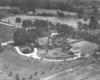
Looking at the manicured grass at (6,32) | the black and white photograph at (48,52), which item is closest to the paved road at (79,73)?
the black and white photograph at (48,52)

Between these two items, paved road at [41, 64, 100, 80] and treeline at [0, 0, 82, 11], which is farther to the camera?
treeline at [0, 0, 82, 11]

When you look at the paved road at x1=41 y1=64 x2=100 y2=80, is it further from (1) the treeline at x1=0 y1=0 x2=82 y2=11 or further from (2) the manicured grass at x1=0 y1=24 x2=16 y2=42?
(1) the treeline at x1=0 y1=0 x2=82 y2=11

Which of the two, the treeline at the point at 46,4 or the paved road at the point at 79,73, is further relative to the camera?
the treeline at the point at 46,4

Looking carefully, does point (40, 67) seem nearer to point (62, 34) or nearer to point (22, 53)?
point (22, 53)

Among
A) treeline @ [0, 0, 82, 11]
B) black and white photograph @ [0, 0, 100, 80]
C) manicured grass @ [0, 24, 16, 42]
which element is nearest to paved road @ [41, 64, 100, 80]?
black and white photograph @ [0, 0, 100, 80]

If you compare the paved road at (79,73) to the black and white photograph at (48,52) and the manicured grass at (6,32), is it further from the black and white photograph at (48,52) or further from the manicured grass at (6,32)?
the manicured grass at (6,32)

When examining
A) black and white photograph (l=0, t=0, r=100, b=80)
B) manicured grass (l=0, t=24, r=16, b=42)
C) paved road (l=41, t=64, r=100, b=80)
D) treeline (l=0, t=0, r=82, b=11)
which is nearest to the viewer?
paved road (l=41, t=64, r=100, b=80)

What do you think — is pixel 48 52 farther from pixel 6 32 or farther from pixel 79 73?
pixel 6 32

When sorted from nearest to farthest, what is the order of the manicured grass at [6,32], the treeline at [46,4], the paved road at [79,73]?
the paved road at [79,73] → the manicured grass at [6,32] → the treeline at [46,4]

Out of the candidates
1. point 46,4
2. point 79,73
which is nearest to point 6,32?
point 79,73

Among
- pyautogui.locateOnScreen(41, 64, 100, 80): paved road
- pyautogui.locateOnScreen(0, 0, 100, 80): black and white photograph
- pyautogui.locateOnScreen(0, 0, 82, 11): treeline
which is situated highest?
pyautogui.locateOnScreen(0, 0, 82, 11): treeline

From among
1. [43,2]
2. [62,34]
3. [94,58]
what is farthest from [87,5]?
[94,58]

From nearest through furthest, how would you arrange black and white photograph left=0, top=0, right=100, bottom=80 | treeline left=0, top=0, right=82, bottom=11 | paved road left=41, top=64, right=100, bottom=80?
paved road left=41, top=64, right=100, bottom=80, black and white photograph left=0, top=0, right=100, bottom=80, treeline left=0, top=0, right=82, bottom=11
